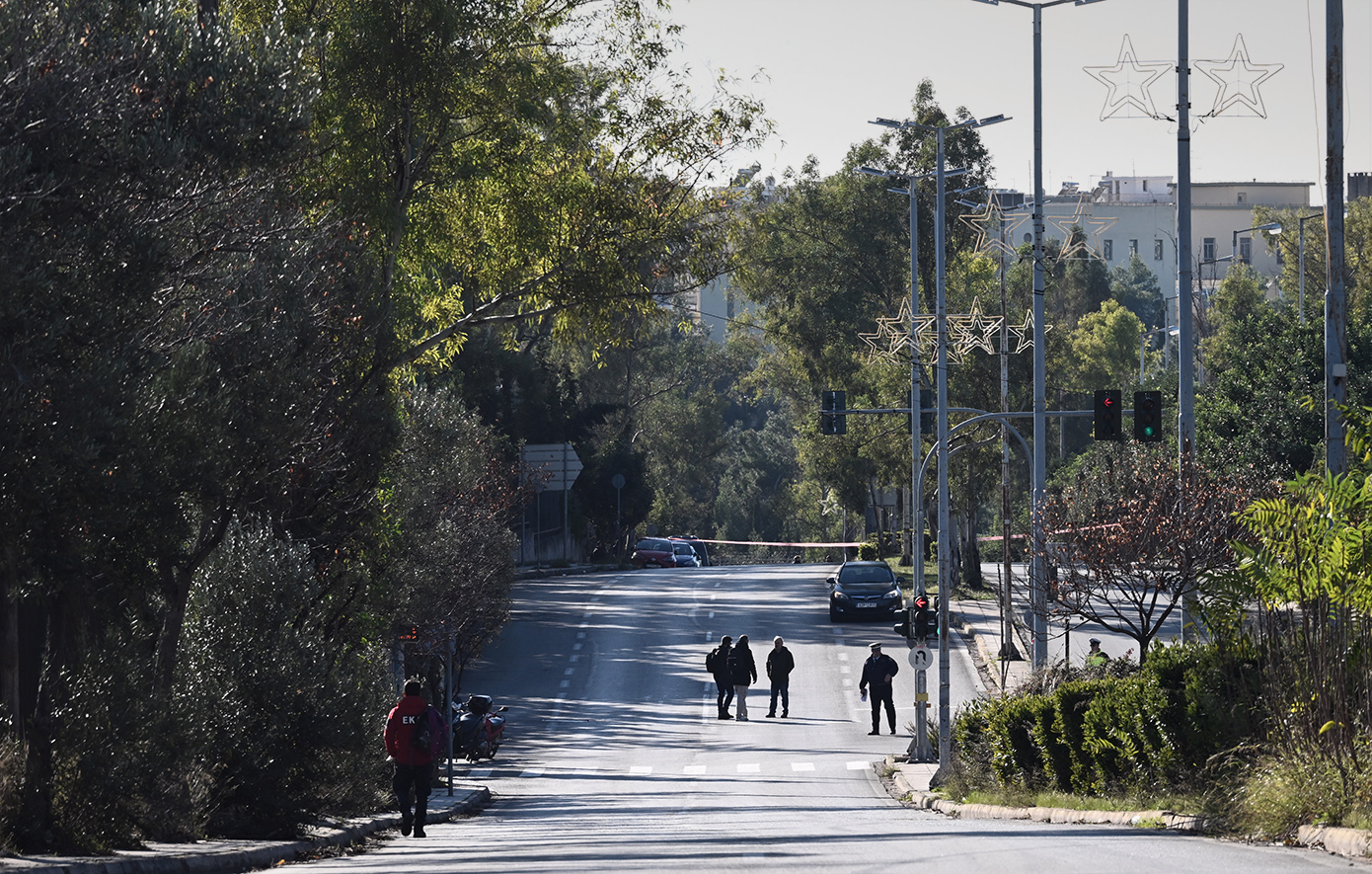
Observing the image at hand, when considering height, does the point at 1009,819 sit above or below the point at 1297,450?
below

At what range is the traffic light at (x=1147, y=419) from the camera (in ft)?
84.3

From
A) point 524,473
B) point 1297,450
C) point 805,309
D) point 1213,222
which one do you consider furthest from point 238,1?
point 1213,222

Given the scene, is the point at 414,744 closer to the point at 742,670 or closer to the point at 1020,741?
the point at 1020,741

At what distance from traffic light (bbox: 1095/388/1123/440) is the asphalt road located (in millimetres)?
6738

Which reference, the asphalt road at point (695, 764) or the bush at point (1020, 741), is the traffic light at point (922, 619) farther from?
the bush at point (1020, 741)

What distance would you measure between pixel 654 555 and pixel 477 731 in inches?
1680

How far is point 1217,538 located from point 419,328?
12.4 meters

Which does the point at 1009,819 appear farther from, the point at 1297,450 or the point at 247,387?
the point at 1297,450

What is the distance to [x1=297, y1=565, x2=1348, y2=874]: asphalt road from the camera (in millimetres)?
11711

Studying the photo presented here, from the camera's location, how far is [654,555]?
2844 inches

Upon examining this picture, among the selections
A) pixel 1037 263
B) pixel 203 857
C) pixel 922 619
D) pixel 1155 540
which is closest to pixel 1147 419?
pixel 1155 540

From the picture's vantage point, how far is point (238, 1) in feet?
69.2

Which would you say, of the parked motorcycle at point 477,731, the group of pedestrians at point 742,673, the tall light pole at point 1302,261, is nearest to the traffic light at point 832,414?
the group of pedestrians at point 742,673

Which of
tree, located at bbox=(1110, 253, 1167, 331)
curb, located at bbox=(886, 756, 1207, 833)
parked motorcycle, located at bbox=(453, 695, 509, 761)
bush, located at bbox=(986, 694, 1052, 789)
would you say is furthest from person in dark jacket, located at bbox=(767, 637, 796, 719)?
tree, located at bbox=(1110, 253, 1167, 331)
